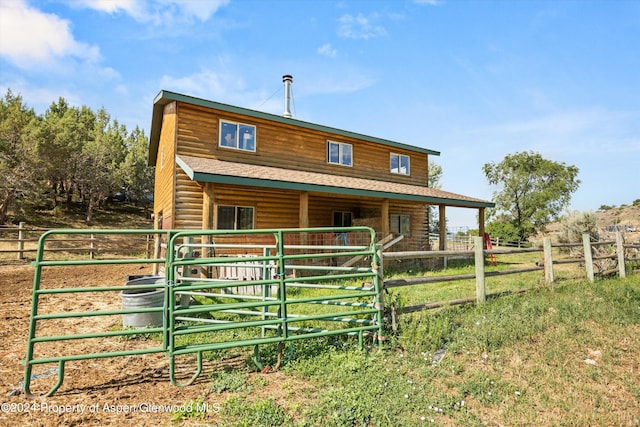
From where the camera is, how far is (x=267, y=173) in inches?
484

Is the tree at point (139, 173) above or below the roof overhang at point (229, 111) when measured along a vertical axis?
above

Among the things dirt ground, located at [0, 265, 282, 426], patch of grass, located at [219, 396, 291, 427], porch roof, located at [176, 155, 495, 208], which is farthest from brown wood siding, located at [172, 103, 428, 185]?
patch of grass, located at [219, 396, 291, 427]

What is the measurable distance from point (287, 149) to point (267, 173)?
3445 millimetres

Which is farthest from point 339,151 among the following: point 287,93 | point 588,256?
point 588,256

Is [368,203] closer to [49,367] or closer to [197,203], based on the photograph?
[197,203]

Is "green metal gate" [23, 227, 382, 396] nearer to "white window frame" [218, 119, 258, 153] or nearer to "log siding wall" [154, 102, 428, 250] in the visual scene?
"log siding wall" [154, 102, 428, 250]

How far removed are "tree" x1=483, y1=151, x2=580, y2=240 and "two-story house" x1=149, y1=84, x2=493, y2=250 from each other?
31584 mm

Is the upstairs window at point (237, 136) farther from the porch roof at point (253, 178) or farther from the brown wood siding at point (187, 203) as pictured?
the brown wood siding at point (187, 203)

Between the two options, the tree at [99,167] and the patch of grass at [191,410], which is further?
the tree at [99,167]

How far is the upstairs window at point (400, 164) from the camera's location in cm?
1952

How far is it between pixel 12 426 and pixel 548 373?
5.73 m

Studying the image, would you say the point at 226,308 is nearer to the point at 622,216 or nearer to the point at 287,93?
the point at 287,93

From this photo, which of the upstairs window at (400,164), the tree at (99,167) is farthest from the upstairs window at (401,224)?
the tree at (99,167)

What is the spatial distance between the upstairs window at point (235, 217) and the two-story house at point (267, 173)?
39 mm
